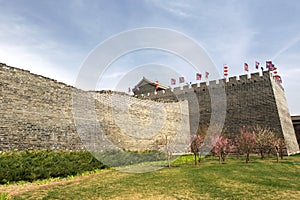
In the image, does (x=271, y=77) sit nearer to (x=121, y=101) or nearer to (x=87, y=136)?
(x=121, y=101)

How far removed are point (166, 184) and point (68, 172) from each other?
13.8ft

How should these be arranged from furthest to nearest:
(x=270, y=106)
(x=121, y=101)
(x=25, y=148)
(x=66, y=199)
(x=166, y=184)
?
(x=270, y=106)
(x=121, y=101)
(x=25, y=148)
(x=166, y=184)
(x=66, y=199)


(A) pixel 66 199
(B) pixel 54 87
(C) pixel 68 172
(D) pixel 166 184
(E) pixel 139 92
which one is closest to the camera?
(A) pixel 66 199

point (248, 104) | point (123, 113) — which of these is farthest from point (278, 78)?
point (123, 113)

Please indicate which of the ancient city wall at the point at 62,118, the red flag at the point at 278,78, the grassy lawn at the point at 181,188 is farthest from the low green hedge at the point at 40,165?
the red flag at the point at 278,78

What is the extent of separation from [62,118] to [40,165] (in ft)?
12.9

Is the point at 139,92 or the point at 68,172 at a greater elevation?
the point at 139,92

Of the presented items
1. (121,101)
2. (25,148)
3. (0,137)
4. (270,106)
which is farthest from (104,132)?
(270,106)

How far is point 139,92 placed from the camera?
2905 centimetres

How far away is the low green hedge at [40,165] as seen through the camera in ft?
25.5

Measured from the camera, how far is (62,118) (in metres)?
12.3

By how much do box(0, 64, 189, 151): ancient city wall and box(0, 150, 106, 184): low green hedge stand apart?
162cm

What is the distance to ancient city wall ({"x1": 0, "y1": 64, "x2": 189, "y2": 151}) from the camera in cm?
1019

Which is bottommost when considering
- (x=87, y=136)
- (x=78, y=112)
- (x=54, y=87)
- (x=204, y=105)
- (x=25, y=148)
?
(x=25, y=148)
